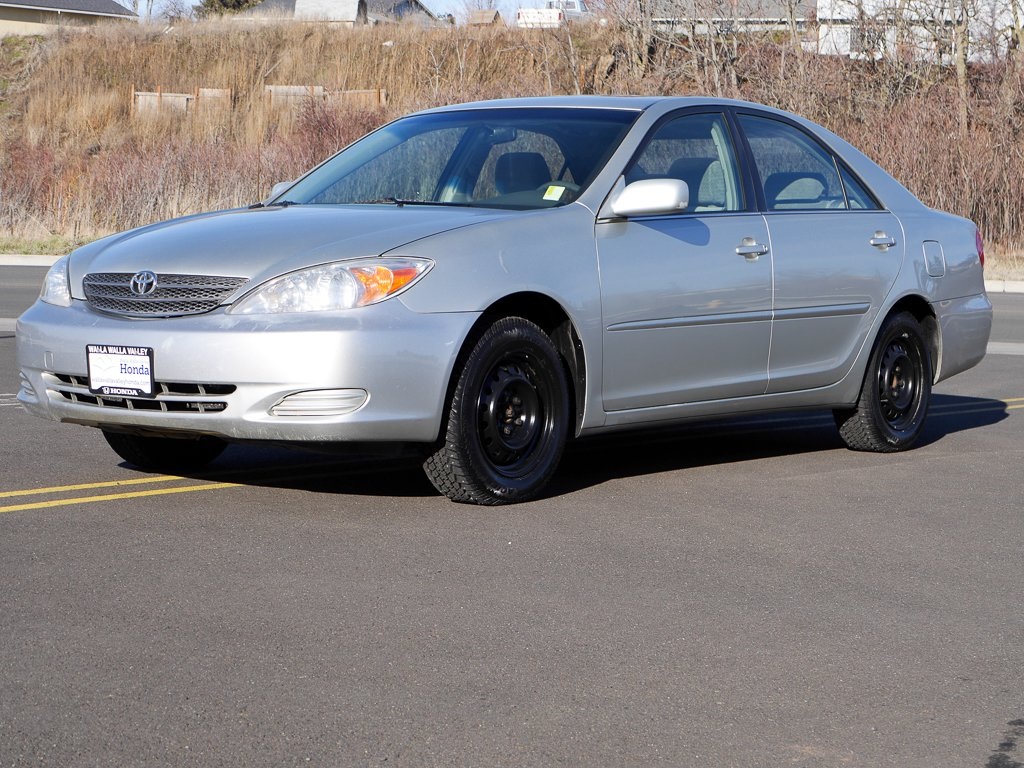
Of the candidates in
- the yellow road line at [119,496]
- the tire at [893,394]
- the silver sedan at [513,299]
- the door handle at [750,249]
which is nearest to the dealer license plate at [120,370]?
the silver sedan at [513,299]

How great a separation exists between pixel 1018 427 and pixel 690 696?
568cm

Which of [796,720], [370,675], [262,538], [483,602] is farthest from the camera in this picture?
[262,538]

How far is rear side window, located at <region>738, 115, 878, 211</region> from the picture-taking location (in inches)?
290

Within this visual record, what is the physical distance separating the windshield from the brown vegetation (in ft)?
66.3

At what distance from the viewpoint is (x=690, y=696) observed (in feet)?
12.4

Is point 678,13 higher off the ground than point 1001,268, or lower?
higher

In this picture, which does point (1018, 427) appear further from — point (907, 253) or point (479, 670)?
point (479, 670)

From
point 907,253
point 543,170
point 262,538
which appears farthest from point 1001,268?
point 262,538

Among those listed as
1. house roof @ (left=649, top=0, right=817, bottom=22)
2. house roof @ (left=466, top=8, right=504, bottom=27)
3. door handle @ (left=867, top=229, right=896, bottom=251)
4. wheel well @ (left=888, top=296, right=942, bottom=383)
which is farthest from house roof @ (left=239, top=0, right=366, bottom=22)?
door handle @ (left=867, top=229, right=896, bottom=251)

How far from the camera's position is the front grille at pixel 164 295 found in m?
5.74

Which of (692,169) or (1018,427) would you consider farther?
(1018,427)

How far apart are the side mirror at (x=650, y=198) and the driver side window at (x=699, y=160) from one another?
403 millimetres

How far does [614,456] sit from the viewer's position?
7672 millimetres

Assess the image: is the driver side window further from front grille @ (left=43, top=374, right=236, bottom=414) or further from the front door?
front grille @ (left=43, top=374, right=236, bottom=414)
